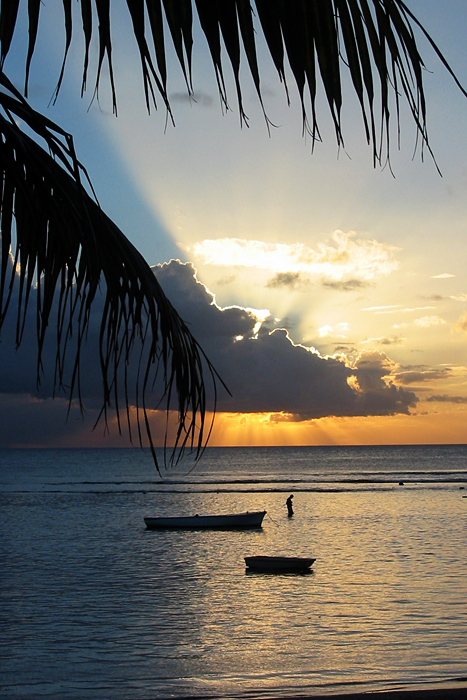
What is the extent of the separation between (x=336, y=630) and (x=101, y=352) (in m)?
19.2

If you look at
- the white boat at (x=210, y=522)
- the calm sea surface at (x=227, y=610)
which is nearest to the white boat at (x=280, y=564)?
the calm sea surface at (x=227, y=610)

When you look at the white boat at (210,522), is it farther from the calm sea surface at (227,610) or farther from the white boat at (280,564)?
the white boat at (280,564)

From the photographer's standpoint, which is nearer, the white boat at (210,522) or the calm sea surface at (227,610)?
the calm sea surface at (227,610)

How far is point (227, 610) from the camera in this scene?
2195cm

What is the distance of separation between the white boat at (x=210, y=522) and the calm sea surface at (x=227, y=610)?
0.72 metres

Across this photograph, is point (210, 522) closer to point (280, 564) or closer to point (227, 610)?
point (280, 564)

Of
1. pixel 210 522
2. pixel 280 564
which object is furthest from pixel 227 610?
pixel 210 522

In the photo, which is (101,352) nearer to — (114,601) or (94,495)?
(114,601)

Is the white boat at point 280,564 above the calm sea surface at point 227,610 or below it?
above

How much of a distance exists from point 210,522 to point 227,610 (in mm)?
20595

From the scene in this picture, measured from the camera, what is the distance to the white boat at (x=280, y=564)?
27.2 m

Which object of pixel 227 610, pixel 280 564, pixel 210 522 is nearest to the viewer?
pixel 227 610

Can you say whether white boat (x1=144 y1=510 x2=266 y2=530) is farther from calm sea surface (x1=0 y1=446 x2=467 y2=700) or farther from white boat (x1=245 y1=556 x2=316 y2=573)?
white boat (x1=245 y1=556 x2=316 y2=573)

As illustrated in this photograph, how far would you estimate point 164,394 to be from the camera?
6.90 feet
